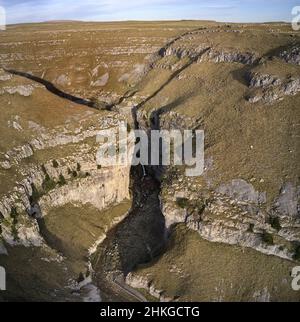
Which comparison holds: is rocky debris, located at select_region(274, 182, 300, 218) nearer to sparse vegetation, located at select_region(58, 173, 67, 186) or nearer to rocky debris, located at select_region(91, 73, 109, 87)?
sparse vegetation, located at select_region(58, 173, 67, 186)

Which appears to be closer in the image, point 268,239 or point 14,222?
point 268,239

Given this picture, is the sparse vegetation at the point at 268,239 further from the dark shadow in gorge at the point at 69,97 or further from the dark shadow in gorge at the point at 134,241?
the dark shadow in gorge at the point at 69,97

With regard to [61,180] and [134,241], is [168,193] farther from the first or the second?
[61,180]

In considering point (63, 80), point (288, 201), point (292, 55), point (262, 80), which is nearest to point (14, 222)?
point (288, 201)

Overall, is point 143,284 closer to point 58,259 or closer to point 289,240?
point 58,259

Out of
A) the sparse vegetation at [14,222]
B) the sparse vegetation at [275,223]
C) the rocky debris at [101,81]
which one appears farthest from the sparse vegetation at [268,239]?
the rocky debris at [101,81]

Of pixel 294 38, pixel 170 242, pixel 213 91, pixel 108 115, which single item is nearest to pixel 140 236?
pixel 170 242
